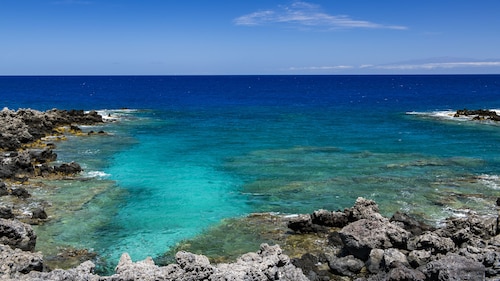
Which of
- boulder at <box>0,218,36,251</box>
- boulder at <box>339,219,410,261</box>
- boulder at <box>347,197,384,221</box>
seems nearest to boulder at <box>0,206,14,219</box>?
boulder at <box>0,218,36,251</box>

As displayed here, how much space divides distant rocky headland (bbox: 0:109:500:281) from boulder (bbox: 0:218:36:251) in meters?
0.04

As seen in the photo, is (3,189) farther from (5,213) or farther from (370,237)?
(370,237)

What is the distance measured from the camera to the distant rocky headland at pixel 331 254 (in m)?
16.2

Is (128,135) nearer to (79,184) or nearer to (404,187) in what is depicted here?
(79,184)

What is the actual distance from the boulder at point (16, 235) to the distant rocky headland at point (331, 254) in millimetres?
42

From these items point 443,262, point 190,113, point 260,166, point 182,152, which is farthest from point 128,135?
point 443,262

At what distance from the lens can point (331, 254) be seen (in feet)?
79.3

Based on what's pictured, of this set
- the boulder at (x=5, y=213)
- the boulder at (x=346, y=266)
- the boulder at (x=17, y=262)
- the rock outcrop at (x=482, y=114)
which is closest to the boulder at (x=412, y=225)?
the boulder at (x=346, y=266)

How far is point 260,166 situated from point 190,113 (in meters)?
61.4

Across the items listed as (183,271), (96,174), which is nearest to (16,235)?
(183,271)

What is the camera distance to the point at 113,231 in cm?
2839

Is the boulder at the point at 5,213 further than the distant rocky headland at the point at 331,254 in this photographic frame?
Yes

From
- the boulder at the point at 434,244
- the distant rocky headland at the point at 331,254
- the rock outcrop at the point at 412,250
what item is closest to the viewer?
the distant rocky headland at the point at 331,254

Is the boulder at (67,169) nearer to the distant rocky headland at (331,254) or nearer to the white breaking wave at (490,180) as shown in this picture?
the distant rocky headland at (331,254)
